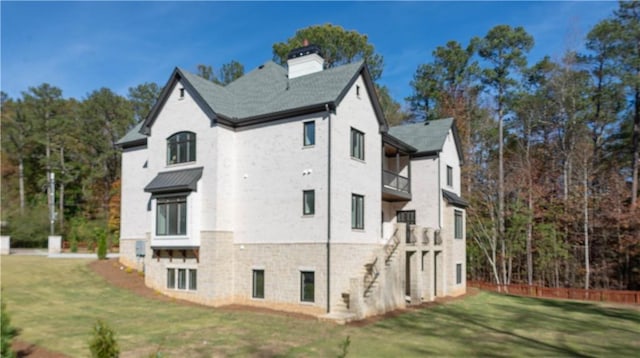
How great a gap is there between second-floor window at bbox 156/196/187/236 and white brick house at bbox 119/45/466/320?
47mm

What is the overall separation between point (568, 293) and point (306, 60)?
71.8ft

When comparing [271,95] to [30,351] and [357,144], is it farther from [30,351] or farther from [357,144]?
[30,351]

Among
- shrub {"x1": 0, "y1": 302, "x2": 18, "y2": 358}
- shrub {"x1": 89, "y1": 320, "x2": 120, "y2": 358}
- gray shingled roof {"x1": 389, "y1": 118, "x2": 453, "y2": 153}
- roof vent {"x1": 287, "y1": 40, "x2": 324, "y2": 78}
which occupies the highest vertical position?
roof vent {"x1": 287, "y1": 40, "x2": 324, "y2": 78}

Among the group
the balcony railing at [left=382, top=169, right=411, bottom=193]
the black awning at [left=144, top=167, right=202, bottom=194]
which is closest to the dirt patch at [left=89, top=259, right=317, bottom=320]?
the black awning at [left=144, top=167, right=202, bottom=194]

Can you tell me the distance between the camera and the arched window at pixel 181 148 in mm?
20375

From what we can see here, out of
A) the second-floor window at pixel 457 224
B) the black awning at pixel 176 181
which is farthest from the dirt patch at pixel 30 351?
the second-floor window at pixel 457 224

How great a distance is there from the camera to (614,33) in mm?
31422

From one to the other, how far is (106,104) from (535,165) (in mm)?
41610

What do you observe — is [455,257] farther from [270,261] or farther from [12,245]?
[12,245]

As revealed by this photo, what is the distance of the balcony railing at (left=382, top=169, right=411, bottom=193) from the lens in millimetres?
23516

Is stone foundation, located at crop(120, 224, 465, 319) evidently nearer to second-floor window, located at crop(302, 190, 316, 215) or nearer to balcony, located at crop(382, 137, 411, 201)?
second-floor window, located at crop(302, 190, 316, 215)

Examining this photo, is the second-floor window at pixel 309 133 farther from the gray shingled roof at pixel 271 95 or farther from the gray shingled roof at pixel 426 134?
the gray shingled roof at pixel 426 134

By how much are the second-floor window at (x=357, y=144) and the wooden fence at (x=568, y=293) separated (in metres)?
17.7

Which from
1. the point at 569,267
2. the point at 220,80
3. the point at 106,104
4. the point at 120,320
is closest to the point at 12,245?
the point at 106,104
